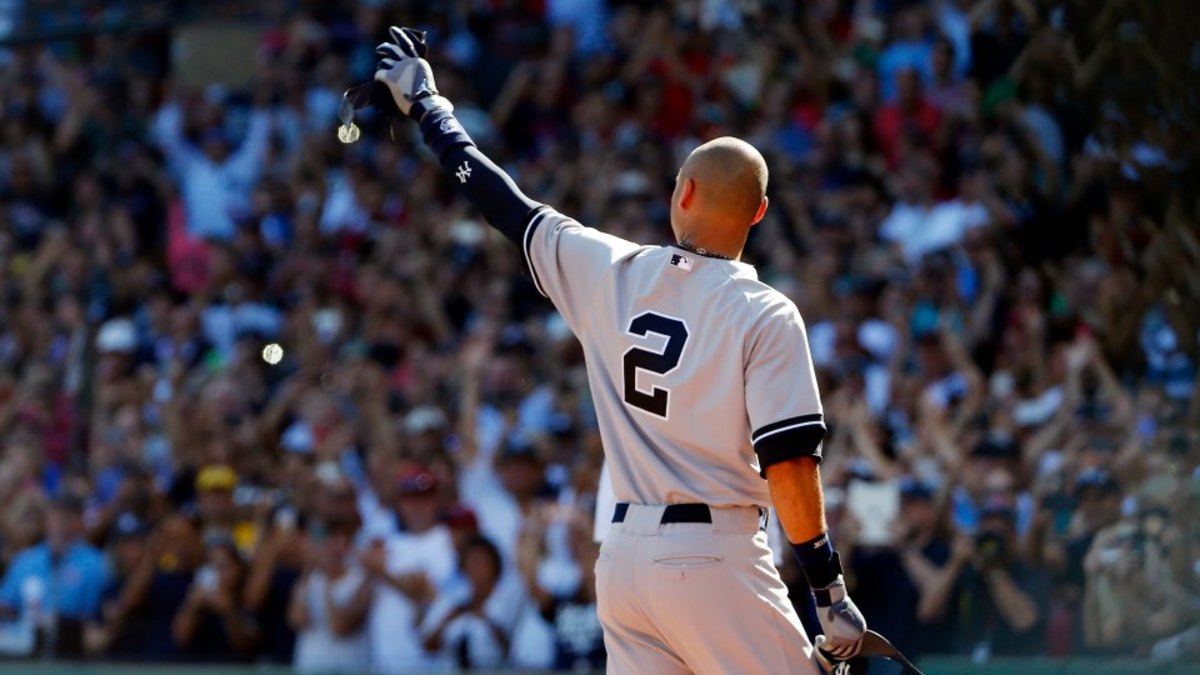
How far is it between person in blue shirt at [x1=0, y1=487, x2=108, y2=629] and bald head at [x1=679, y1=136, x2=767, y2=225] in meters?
6.58

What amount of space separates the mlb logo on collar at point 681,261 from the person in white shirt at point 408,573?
189 inches

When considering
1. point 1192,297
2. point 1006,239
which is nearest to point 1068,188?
point 1006,239

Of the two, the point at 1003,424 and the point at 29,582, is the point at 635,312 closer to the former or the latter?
the point at 1003,424

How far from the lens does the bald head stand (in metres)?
4.55

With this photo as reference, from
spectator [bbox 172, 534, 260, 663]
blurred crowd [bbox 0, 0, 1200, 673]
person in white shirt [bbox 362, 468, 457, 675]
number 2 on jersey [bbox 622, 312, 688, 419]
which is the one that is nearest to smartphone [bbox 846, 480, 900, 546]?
blurred crowd [bbox 0, 0, 1200, 673]

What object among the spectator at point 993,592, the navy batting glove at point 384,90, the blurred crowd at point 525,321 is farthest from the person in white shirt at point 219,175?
A: the navy batting glove at point 384,90

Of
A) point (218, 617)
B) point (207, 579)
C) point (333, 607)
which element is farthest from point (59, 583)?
point (333, 607)

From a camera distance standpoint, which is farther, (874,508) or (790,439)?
(874,508)

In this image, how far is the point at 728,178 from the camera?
179 inches

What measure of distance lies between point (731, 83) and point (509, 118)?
5.44ft

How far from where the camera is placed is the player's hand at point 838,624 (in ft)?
14.1

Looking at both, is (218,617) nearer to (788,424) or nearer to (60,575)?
(60,575)

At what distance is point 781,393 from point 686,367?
0.26 meters

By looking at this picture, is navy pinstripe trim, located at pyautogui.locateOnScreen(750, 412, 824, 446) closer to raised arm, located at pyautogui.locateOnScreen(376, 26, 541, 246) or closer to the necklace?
the necklace
